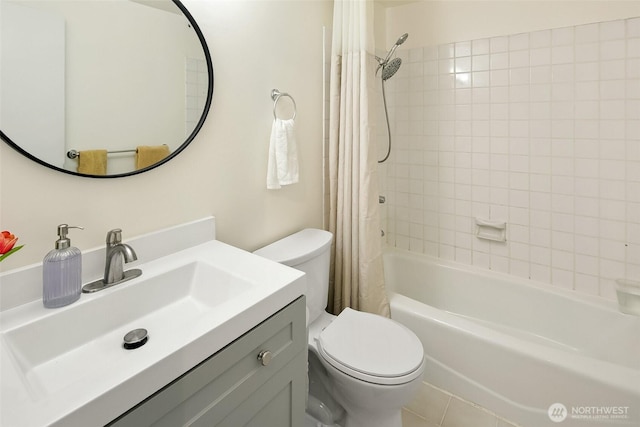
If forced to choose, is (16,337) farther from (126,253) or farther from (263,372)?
(263,372)

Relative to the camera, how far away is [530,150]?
1.93 m

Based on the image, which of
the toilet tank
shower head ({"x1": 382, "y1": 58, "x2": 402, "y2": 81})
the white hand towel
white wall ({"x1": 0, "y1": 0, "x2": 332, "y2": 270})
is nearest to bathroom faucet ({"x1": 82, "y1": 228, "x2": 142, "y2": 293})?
white wall ({"x1": 0, "y1": 0, "x2": 332, "y2": 270})

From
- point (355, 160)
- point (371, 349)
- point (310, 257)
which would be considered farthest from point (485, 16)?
point (371, 349)

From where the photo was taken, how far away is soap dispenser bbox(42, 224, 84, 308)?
83cm

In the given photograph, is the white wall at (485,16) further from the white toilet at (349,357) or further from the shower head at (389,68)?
the white toilet at (349,357)

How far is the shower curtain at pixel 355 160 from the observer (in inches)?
65.9

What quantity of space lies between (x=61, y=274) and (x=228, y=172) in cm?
71

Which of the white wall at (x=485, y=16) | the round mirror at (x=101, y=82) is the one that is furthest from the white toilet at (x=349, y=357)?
the white wall at (x=485, y=16)

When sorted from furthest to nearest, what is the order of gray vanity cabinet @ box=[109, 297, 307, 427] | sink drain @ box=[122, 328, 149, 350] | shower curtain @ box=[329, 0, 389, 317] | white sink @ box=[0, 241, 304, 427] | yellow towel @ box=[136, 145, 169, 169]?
shower curtain @ box=[329, 0, 389, 317]
yellow towel @ box=[136, 145, 169, 169]
sink drain @ box=[122, 328, 149, 350]
gray vanity cabinet @ box=[109, 297, 307, 427]
white sink @ box=[0, 241, 304, 427]

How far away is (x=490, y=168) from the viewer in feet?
6.77

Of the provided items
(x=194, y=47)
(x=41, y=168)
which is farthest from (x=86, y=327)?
(x=194, y=47)

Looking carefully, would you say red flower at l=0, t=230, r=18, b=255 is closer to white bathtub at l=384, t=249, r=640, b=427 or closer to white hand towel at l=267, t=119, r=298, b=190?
white hand towel at l=267, t=119, r=298, b=190

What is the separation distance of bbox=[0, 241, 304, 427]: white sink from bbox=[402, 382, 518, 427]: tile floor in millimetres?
1124

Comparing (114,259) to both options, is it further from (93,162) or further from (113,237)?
(93,162)
